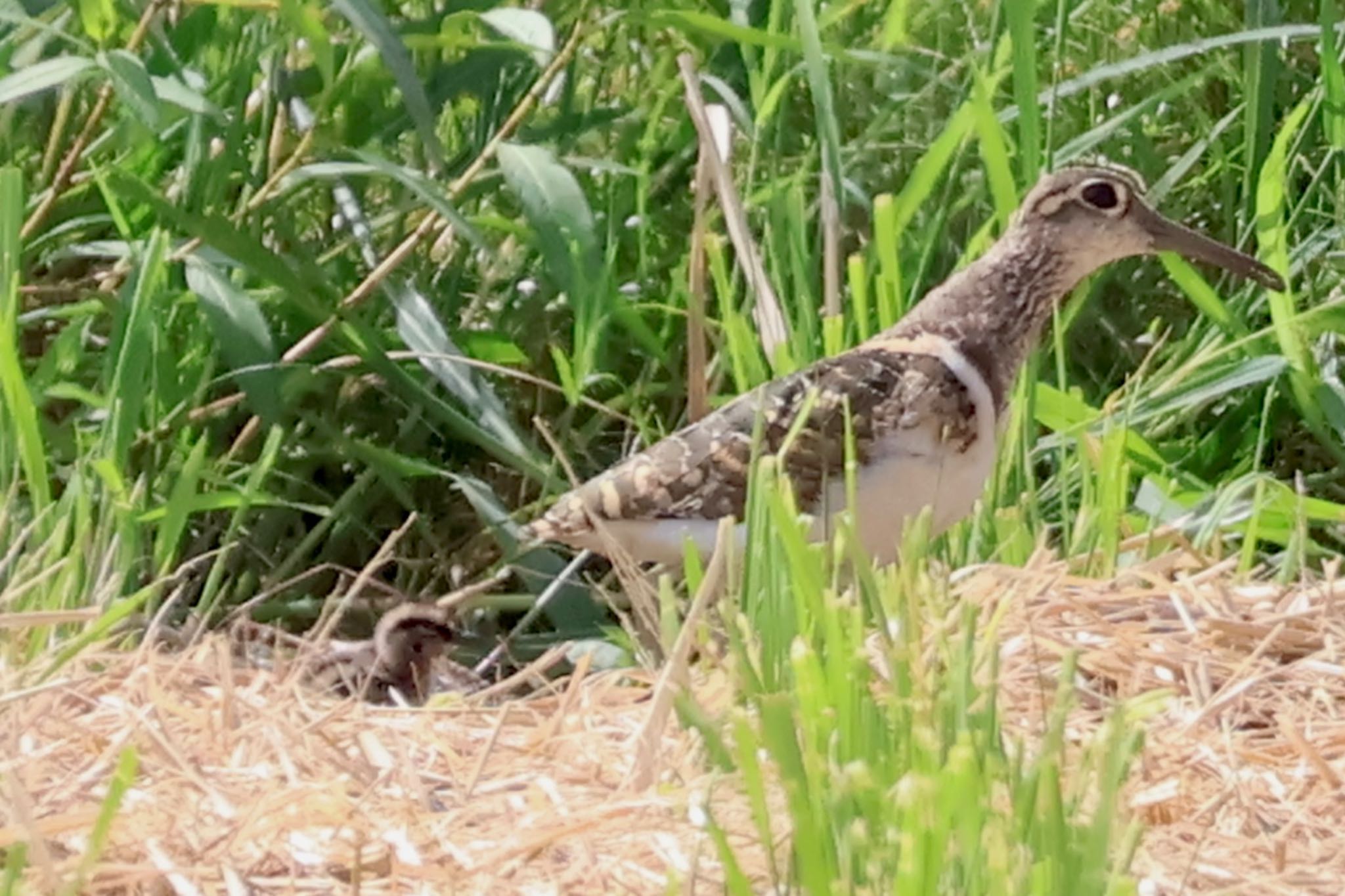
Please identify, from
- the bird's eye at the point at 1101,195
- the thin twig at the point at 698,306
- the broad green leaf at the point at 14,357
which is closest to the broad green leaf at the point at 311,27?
the broad green leaf at the point at 14,357

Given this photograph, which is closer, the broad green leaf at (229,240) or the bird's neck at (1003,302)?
the broad green leaf at (229,240)

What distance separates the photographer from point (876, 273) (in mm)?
4066

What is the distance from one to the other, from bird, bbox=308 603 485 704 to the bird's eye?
49.2 inches

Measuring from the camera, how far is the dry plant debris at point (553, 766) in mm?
1982

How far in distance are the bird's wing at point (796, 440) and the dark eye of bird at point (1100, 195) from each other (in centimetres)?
44

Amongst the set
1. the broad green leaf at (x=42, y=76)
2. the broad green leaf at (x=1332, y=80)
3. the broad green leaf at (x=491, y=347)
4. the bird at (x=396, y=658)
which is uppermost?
the broad green leaf at (x=42, y=76)

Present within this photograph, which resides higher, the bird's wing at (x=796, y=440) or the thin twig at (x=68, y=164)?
the thin twig at (x=68, y=164)


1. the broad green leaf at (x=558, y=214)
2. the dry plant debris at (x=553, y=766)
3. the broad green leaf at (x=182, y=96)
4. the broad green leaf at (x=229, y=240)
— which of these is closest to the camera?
the dry plant debris at (x=553, y=766)

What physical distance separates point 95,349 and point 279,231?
39cm

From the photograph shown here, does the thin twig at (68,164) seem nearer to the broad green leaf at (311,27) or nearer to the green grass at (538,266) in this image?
the green grass at (538,266)

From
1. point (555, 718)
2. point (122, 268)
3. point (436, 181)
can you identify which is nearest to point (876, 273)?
point (436, 181)

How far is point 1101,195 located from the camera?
3877mm

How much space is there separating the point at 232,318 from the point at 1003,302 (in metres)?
1.27

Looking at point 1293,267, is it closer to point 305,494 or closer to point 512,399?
point 512,399
